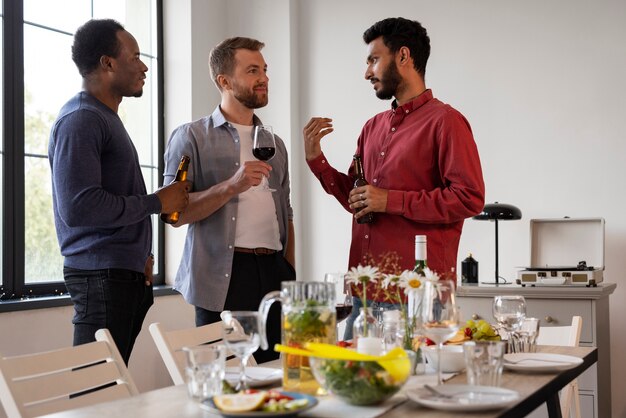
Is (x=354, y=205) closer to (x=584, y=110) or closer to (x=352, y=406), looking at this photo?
(x=352, y=406)

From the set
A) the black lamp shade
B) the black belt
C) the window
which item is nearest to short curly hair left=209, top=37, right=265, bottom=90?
the black belt

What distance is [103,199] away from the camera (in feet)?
7.95

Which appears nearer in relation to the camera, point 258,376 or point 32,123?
point 258,376

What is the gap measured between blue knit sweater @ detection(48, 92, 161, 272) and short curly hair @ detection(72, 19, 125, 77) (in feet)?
0.41

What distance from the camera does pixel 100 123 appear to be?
250 cm

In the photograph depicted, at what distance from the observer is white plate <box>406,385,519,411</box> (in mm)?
1417

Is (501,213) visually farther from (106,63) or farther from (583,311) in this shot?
(106,63)

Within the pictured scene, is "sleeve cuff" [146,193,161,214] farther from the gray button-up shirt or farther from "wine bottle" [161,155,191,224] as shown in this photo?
the gray button-up shirt

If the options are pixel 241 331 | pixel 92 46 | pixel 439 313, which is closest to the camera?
pixel 241 331

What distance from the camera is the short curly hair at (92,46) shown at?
2.67 m

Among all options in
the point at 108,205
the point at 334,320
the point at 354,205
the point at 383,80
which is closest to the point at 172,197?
the point at 108,205

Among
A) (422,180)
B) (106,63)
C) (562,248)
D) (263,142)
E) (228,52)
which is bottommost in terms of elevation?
(562,248)

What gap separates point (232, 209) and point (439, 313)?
51.1 inches

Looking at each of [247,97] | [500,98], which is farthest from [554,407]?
[500,98]
